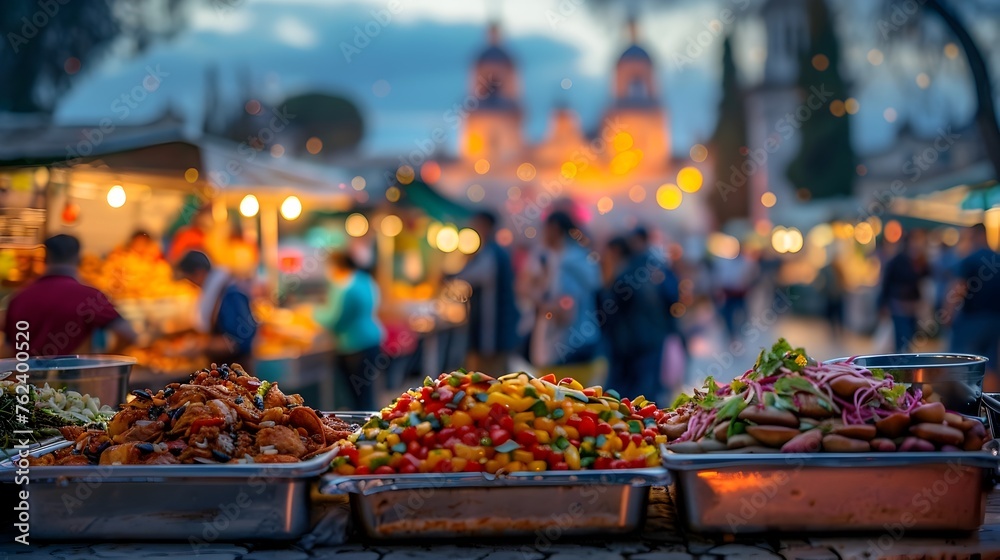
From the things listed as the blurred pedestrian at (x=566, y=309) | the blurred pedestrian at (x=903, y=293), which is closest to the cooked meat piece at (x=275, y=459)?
the blurred pedestrian at (x=566, y=309)

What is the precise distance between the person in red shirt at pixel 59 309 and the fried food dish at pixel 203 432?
2.23 m

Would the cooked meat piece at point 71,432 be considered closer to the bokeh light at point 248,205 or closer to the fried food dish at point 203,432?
the fried food dish at point 203,432

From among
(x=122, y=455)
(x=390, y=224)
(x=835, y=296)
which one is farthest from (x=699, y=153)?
(x=122, y=455)

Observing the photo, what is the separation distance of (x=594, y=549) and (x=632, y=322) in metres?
5.00

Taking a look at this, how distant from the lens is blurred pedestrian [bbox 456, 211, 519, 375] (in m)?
7.91

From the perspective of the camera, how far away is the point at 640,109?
73.6 meters

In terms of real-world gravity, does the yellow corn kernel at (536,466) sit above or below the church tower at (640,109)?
below

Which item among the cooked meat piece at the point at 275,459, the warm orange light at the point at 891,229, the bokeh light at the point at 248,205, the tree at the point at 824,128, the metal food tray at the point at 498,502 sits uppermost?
the tree at the point at 824,128

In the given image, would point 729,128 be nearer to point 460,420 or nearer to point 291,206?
point 291,206

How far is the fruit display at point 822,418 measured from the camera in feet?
9.00

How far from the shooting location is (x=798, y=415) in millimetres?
2857

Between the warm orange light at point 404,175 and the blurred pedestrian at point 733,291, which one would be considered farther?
the blurred pedestrian at point 733,291

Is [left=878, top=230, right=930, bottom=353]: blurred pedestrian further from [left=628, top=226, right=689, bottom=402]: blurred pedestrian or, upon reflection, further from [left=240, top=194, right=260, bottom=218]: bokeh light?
[left=240, top=194, right=260, bottom=218]: bokeh light

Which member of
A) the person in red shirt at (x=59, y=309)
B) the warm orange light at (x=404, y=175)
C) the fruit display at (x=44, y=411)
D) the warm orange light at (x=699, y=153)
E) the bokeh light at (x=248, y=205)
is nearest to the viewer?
the fruit display at (x=44, y=411)
